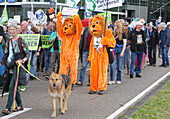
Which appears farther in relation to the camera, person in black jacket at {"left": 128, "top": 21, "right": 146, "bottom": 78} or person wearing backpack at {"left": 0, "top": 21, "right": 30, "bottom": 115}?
person in black jacket at {"left": 128, "top": 21, "right": 146, "bottom": 78}

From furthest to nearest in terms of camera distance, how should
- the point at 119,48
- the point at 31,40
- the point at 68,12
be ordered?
the point at 31,40 < the point at 119,48 < the point at 68,12

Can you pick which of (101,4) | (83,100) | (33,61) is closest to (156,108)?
(83,100)

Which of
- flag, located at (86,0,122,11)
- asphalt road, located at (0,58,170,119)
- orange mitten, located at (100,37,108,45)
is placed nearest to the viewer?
asphalt road, located at (0,58,170,119)

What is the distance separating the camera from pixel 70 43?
30.7ft

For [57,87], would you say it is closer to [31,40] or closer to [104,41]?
[104,41]

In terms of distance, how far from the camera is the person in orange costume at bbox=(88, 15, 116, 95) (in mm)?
8539

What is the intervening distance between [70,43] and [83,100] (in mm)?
2249

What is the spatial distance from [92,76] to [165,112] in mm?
2629

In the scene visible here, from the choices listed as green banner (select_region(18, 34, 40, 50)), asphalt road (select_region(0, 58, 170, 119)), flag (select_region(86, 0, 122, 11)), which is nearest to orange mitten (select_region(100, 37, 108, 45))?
asphalt road (select_region(0, 58, 170, 119))

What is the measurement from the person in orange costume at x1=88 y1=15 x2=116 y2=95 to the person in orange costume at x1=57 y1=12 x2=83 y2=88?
0.70 metres

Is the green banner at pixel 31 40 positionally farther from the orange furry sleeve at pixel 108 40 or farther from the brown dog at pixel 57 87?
the brown dog at pixel 57 87

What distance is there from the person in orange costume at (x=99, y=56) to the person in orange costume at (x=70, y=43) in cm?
70

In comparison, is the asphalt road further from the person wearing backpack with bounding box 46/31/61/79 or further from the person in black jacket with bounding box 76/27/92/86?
the person wearing backpack with bounding box 46/31/61/79

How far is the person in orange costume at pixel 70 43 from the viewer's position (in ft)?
30.3
